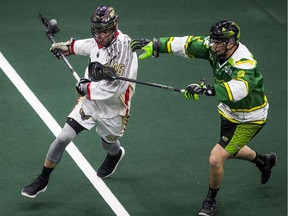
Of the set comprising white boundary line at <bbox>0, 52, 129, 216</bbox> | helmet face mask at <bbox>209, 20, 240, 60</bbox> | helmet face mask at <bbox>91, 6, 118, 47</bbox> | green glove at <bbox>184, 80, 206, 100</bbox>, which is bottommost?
white boundary line at <bbox>0, 52, 129, 216</bbox>

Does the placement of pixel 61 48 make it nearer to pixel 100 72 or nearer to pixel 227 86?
pixel 100 72

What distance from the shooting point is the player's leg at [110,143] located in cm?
797

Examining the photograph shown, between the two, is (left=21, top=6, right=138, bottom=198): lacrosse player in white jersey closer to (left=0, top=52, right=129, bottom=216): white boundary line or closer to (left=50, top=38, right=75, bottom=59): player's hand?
(left=50, top=38, right=75, bottom=59): player's hand

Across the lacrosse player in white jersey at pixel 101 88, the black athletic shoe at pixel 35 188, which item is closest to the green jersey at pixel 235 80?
the lacrosse player in white jersey at pixel 101 88

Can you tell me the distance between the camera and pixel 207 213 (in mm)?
7887

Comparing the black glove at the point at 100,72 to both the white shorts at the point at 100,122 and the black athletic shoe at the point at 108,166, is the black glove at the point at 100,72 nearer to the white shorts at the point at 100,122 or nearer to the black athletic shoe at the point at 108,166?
the white shorts at the point at 100,122

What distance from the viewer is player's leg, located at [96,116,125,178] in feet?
26.1

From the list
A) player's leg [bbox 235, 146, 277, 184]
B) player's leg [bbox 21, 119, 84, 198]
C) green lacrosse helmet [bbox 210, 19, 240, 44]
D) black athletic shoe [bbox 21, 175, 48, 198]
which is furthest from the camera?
player's leg [bbox 235, 146, 277, 184]

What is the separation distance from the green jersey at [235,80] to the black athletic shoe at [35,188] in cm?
177

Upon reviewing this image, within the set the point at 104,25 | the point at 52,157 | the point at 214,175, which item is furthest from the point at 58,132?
the point at 214,175

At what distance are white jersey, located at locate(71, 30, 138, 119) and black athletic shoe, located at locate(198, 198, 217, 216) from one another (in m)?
1.23

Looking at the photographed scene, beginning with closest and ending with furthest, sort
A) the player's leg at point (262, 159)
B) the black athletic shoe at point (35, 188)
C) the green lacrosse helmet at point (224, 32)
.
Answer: the green lacrosse helmet at point (224, 32)
the black athletic shoe at point (35, 188)
the player's leg at point (262, 159)

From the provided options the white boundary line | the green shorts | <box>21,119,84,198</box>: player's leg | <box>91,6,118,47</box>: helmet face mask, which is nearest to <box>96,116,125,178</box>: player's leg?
the white boundary line

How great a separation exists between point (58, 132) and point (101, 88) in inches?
74.6
